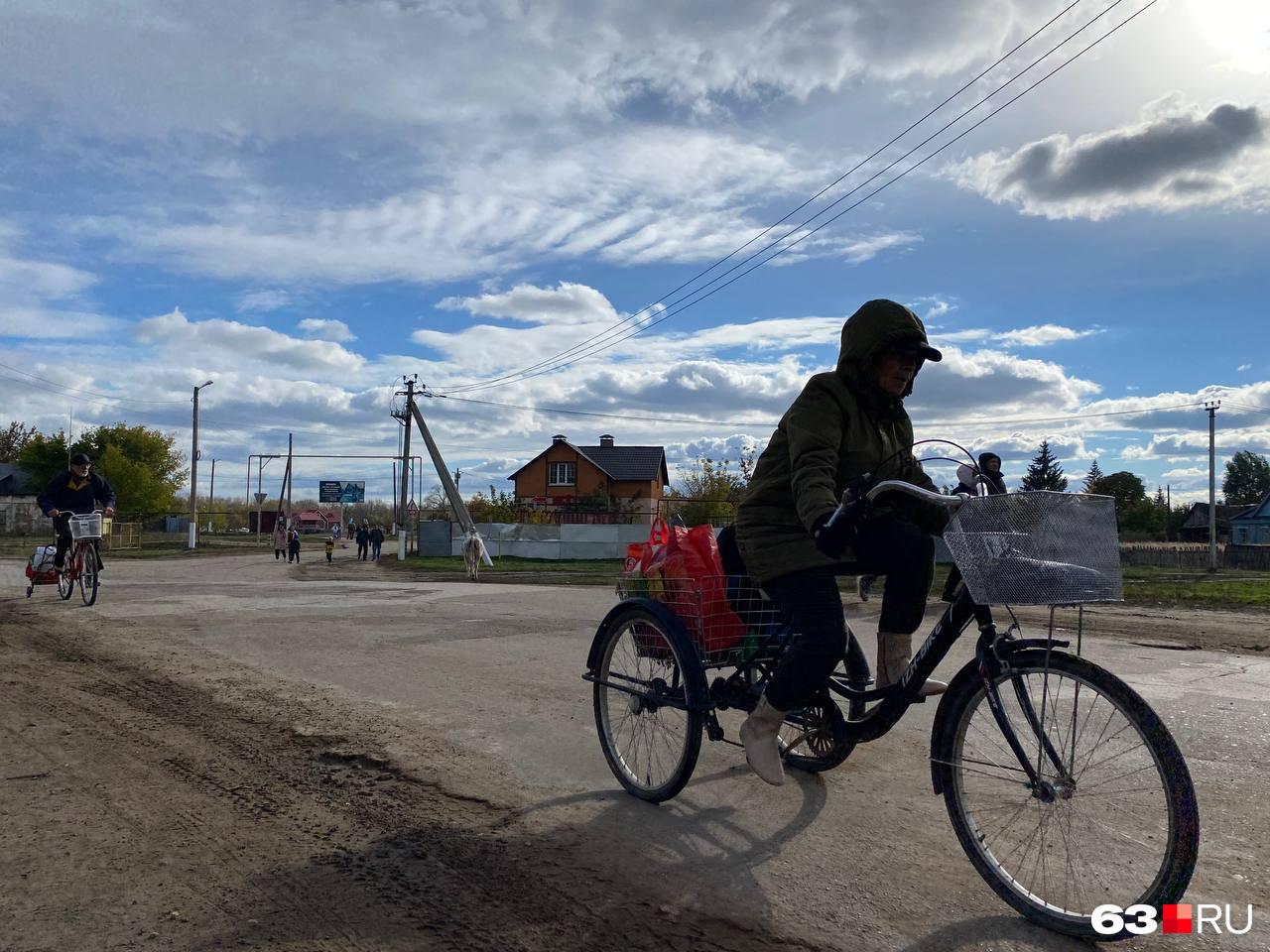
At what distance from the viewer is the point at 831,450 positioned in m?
3.33

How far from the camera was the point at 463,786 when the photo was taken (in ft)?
13.4

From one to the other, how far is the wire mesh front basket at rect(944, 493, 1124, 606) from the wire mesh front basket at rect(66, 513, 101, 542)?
11027 mm

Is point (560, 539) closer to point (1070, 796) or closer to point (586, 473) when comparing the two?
point (586, 473)

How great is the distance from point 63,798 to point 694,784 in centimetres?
260

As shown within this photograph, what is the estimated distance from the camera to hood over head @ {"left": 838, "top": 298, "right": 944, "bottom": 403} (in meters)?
3.39

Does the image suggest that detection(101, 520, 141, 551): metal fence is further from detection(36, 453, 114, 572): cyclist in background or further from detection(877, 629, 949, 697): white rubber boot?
detection(877, 629, 949, 697): white rubber boot

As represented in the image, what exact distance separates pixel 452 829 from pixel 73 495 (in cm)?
981

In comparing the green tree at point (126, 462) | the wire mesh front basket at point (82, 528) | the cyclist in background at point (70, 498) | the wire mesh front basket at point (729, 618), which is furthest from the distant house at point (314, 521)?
the wire mesh front basket at point (729, 618)

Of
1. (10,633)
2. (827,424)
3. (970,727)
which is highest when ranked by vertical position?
(827,424)

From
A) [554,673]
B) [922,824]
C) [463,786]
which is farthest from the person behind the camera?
[554,673]

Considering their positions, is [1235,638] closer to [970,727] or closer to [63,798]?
[970,727]

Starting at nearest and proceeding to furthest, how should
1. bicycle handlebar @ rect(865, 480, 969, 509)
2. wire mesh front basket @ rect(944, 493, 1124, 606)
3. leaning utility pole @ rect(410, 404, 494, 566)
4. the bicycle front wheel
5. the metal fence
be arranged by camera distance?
1. the bicycle front wheel
2. wire mesh front basket @ rect(944, 493, 1124, 606)
3. bicycle handlebar @ rect(865, 480, 969, 509)
4. leaning utility pole @ rect(410, 404, 494, 566)
5. the metal fence

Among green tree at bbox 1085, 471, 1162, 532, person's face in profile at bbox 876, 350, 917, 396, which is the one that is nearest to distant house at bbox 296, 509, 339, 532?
green tree at bbox 1085, 471, 1162, 532

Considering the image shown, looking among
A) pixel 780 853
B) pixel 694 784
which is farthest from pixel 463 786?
pixel 780 853
